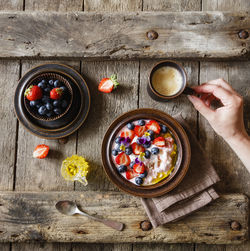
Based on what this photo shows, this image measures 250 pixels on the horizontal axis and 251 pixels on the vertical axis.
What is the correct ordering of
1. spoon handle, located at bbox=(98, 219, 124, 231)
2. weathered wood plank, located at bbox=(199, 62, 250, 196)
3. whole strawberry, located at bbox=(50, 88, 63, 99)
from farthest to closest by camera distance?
weathered wood plank, located at bbox=(199, 62, 250, 196), spoon handle, located at bbox=(98, 219, 124, 231), whole strawberry, located at bbox=(50, 88, 63, 99)

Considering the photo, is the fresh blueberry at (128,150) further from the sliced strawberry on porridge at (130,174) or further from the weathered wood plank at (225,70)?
the weathered wood plank at (225,70)

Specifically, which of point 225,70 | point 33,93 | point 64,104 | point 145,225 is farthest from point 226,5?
point 145,225

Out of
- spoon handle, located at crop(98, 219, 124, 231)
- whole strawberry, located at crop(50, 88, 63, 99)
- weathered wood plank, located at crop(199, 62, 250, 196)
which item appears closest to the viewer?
whole strawberry, located at crop(50, 88, 63, 99)

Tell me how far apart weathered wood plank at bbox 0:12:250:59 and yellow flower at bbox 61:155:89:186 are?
602mm

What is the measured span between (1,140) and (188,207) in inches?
45.8

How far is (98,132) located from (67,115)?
222mm

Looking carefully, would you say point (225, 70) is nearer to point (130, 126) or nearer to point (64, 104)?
point (130, 126)

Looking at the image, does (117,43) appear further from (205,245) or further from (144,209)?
(205,245)

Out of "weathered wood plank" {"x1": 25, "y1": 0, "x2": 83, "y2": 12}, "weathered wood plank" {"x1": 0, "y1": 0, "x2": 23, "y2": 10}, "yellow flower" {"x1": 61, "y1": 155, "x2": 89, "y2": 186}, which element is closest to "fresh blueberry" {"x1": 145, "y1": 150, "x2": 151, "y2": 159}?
"yellow flower" {"x1": 61, "y1": 155, "x2": 89, "y2": 186}

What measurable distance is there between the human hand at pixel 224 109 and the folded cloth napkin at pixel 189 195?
0.16 m

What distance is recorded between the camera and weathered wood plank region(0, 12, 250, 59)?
1.59 m

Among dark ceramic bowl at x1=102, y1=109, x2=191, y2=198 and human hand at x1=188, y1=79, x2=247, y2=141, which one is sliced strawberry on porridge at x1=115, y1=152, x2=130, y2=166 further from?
human hand at x1=188, y1=79, x2=247, y2=141

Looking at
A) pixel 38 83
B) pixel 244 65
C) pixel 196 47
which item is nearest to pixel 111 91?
pixel 38 83

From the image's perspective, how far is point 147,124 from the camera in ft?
5.06
